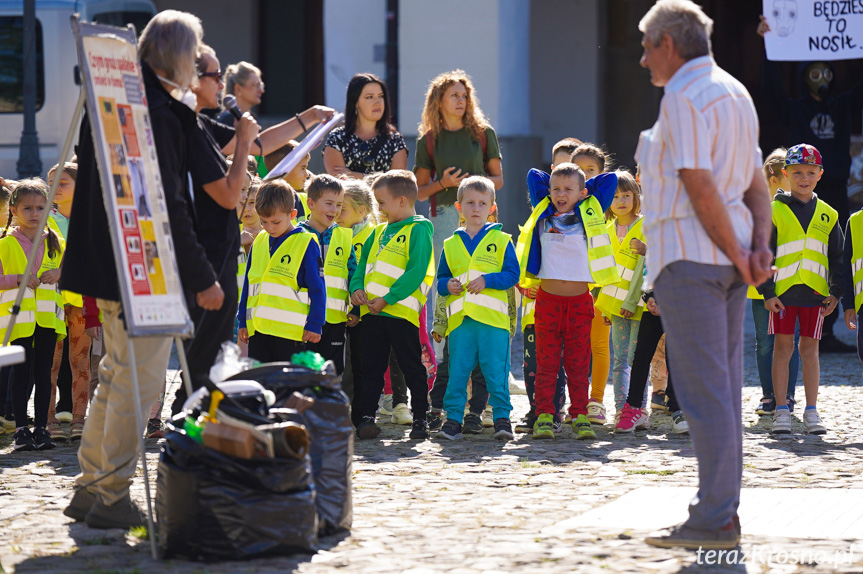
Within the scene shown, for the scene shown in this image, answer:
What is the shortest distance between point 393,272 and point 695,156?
332 cm

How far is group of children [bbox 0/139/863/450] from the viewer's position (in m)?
7.11

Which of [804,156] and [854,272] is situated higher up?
[804,156]

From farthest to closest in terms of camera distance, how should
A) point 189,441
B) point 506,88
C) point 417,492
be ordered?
point 506,88, point 417,492, point 189,441

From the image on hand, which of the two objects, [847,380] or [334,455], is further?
[847,380]

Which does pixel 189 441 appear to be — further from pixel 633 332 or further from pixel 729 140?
pixel 633 332

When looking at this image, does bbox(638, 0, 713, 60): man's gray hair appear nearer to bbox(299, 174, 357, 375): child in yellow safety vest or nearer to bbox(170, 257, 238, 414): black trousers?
bbox(170, 257, 238, 414): black trousers

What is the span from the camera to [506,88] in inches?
554

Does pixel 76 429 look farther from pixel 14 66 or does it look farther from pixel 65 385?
pixel 14 66

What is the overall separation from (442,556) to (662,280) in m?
1.25

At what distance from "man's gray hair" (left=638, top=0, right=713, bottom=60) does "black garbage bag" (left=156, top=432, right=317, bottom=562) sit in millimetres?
1975

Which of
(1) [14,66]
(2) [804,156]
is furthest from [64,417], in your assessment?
(1) [14,66]

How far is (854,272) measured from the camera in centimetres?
739

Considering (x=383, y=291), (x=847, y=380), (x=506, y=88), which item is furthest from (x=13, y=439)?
(x=506, y=88)

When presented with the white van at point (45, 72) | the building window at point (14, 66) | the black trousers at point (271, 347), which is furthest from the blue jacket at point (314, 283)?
the building window at point (14, 66)
